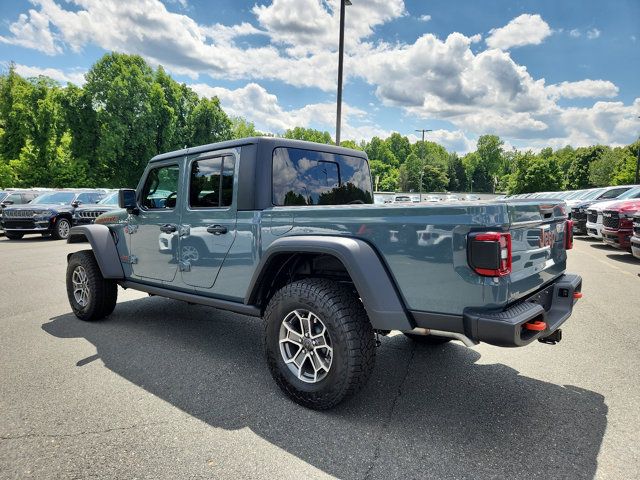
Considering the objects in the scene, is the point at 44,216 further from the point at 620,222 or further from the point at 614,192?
the point at 614,192

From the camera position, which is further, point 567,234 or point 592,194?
point 592,194

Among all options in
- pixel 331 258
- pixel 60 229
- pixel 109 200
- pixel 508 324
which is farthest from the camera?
pixel 109 200

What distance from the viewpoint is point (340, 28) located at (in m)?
11.4

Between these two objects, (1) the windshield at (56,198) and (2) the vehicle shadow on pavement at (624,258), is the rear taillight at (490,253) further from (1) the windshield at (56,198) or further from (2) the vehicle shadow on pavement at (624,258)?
(1) the windshield at (56,198)

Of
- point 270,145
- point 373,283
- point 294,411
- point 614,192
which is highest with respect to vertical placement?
A: point 270,145

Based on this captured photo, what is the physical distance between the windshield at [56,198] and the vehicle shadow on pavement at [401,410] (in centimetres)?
1321

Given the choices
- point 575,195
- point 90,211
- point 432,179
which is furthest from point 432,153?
point 90,211

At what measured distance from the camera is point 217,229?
3.62 meters

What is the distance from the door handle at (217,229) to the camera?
11.8 ft

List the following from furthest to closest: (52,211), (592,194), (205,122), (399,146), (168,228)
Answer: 1. (399,146)
2. (205,122)
3. (592,194)
4. (52,211)
5. (168,228)

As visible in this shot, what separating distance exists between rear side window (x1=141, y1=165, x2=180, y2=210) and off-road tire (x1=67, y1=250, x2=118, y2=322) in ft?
3.50

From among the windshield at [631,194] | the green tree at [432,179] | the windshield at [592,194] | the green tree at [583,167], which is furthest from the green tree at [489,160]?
the windshield at [631,194]

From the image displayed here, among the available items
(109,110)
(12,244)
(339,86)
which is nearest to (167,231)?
(339,86)

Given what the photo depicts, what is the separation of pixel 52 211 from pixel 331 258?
14.9 m
